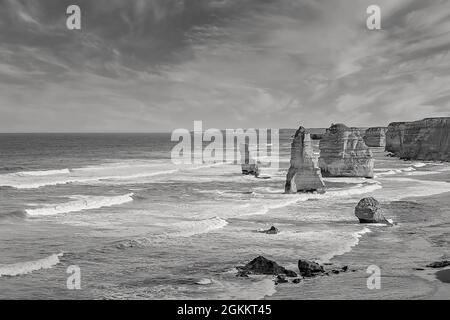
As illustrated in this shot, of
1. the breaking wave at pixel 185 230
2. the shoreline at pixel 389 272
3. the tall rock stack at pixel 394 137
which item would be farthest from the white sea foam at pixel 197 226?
the tall rock stack at pixel 394 137

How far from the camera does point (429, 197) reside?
42062 mm

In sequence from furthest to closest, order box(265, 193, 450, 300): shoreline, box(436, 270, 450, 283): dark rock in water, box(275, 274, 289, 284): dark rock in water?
1. box(275, 274, 289, 284): dark rock in water
2. box(436, 270, 450, 283): dark rock in water
3. box(265, 193, 450, 300): shoreline

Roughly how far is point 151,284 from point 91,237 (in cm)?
935

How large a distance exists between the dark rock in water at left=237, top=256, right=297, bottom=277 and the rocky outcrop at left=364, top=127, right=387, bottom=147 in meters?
129

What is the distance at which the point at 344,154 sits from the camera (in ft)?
184

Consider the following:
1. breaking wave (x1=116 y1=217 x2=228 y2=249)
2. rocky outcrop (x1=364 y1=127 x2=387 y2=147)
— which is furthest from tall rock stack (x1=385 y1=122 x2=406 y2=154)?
breaking wave (x1=116 y1=217 x2=228 y2=249)

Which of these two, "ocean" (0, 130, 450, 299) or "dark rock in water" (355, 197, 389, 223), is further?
"dark rock in water" (355, 197, 389, 223)

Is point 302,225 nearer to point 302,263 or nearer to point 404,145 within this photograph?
point 302,263

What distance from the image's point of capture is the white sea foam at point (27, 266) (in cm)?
1930

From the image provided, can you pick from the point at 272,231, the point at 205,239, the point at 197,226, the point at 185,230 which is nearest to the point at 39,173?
the point at 197,226

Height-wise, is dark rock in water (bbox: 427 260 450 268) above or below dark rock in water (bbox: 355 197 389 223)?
below

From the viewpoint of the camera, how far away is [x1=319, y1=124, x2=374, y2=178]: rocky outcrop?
55.3m

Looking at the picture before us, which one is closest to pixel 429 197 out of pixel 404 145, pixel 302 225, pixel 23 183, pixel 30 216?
pixel 302 225

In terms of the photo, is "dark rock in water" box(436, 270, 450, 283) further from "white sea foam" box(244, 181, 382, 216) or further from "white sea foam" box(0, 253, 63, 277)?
"white sea foam" box(244, 181, 382, 216)
